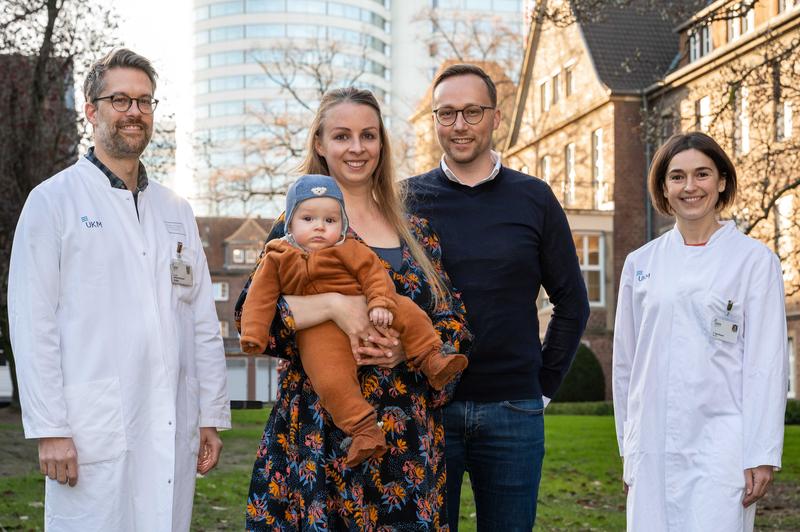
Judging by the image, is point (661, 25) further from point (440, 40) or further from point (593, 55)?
point (440, 40)

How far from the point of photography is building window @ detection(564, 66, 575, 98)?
39375 mm

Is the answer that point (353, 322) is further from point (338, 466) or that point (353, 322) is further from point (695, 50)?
point (695, 50)

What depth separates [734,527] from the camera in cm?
453

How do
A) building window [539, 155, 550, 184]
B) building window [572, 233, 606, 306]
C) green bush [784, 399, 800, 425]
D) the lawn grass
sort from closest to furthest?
the lawn grass → green bush [784, 399, 800, 425] → building window [572, 233, 606, 306] → building window [539, 155, 550, 184]

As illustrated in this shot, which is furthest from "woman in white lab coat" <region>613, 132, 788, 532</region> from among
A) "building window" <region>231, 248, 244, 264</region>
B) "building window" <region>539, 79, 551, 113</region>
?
"building window" <region>231, 248, 244, 264</region>

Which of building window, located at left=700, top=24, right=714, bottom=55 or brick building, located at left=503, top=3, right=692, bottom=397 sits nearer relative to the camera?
building window, located at left=700, top=24, right=714, bottom=55

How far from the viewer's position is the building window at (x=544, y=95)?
137 feet

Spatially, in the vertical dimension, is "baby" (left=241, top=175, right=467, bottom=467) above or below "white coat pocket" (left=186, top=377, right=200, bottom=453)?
above

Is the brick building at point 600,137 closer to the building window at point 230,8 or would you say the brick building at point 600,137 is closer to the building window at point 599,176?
the building window at point 599,176

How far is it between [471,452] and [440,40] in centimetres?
3659

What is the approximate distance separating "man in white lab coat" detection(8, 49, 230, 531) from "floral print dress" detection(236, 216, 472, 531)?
720mm

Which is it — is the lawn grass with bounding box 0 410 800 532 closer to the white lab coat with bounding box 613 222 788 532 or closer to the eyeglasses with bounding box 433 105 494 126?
the white lab coat with bounding box 613 222 788 532

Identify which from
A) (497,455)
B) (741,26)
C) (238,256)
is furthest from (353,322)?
(238,256)

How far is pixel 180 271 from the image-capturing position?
15.3 ft
